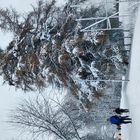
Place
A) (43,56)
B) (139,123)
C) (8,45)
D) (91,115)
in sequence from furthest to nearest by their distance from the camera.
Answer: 1. (91,115)
2. (8,45)
3. (43,56)
4. (139,123)

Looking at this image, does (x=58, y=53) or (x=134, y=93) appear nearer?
(x=134, y=93)

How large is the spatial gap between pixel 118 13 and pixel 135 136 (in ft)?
15.4

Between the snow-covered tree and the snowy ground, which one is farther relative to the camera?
the snow-covered tree

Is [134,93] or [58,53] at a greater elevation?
[58,53]

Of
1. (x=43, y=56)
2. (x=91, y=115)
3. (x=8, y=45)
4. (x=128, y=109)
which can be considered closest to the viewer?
(x=128, y=109)

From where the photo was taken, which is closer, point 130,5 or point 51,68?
point 130,5

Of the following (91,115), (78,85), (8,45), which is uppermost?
(8,45)

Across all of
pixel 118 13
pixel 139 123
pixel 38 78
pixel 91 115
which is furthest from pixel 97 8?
pixel 91 115

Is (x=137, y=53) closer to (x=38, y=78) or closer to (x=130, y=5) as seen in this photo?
(x=130, y=5)

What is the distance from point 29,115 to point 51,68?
168 inches

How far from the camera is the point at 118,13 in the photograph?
17062 millimetres

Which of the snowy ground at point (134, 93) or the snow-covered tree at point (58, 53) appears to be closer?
the snowy ground at point (134, 93)

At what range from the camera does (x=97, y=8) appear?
1956 centimetres

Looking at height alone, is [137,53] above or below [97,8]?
below
